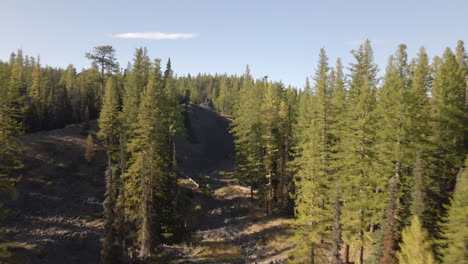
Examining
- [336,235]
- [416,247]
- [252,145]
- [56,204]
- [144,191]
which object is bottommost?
[56,204]

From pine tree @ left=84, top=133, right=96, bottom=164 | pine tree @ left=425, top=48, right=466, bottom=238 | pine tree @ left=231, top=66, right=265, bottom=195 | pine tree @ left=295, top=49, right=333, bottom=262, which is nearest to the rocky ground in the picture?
pine tree @ left=84, top=133, right=96, bottom=164

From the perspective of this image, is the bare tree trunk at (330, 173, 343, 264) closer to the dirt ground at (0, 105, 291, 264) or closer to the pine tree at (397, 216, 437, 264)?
the pine tree at (397, 216, 437, 264)

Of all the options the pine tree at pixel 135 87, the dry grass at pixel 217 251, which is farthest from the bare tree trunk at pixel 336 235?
the pine tree at pixel 135 87

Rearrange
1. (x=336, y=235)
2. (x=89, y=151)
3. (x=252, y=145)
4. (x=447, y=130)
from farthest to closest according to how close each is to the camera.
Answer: (x=89, y=151), (x=252, y=145), (x=447, y=130), (x=336, y=235)

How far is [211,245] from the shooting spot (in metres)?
30.6

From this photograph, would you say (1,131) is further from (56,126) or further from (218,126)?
(218,126)

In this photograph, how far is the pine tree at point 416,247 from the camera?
50.2 ft

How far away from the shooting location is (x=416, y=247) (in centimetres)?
1558

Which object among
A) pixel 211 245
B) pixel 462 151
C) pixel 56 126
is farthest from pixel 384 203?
pixel 56 126

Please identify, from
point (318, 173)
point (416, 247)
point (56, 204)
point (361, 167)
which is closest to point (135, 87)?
point (56, 204)

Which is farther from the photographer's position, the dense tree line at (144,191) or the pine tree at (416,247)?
the dense tree line at (144,191)

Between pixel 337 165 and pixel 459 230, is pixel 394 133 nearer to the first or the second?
pixel 337 165

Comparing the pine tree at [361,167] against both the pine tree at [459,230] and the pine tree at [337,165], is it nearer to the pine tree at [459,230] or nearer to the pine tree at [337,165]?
the pine tree at [337,165]

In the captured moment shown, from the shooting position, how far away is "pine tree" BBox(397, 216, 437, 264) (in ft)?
50.2
